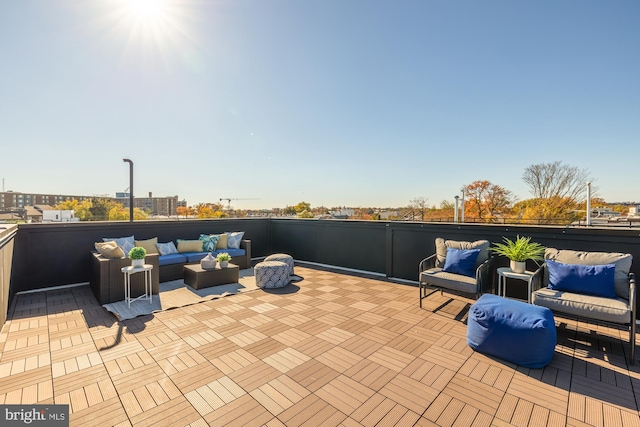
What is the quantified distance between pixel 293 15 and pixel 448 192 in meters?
16.8

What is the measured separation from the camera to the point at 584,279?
2.86 metres

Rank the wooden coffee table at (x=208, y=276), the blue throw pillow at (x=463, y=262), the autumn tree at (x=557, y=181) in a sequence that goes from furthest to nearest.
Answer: the autumn tree at (x=557, y=181), the wooden coffee table at (x=208, y=276), the blue throw pillow at (x=463, y=262)

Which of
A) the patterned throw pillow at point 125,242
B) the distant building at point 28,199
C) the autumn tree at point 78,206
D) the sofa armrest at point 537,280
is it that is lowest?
the sofa armrest at point 537,280

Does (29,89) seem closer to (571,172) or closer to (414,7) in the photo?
(414,7)

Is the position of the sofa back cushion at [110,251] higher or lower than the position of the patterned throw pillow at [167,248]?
higher

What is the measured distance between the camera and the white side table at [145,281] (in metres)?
3.80

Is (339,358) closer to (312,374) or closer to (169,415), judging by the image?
(312,374)

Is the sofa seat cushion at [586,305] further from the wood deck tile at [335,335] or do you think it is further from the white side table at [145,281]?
the white side table at [145,281]

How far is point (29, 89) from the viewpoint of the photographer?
19.0 ft

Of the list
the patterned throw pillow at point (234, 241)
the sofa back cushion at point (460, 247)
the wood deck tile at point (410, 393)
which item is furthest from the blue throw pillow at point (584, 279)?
the patterned throw pillow at point (234, 241)

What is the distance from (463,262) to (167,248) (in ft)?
17.3

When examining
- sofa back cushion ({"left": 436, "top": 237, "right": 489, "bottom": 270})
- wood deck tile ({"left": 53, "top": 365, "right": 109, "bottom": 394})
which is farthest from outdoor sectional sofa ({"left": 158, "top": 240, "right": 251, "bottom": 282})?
sofa back cushion ({"left": 436, "top": 237, "right": 489, "bottom": 270})

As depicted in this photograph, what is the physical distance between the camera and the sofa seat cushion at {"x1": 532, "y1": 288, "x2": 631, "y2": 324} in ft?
7.94

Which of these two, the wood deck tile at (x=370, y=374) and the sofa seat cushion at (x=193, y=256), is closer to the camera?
the wood deck tile at (x=370, y=374)
